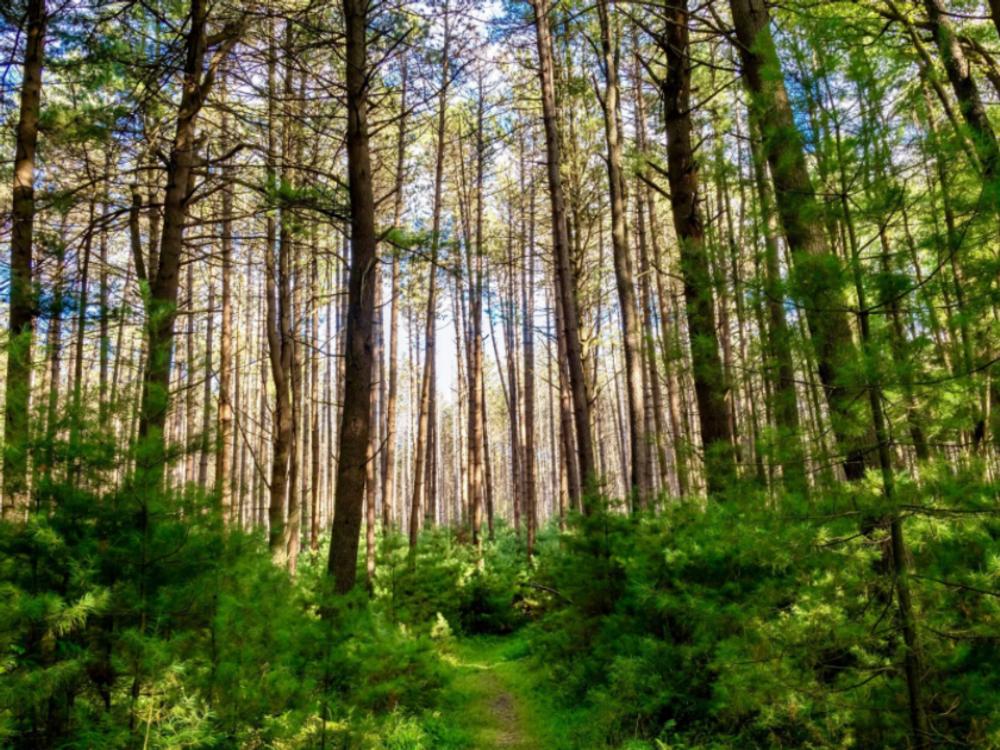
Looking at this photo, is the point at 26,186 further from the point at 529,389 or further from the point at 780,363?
the point at 529,389

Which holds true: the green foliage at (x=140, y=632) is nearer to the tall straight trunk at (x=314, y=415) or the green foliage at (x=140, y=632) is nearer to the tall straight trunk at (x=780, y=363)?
the tall straight trunk at (x=780, y=363)

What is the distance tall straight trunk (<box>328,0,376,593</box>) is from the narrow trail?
225 cm

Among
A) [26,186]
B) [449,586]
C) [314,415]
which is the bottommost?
[449,586]

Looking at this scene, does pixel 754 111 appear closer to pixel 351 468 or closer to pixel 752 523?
pixel 752 523

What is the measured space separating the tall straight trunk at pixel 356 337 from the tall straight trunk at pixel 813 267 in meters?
3.58

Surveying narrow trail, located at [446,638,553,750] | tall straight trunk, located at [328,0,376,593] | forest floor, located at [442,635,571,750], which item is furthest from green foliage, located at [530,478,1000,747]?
tall straight trunk, located at [328,0,376,593]

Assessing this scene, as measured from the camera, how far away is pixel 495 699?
24.5 feet

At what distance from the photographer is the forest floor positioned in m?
5.92

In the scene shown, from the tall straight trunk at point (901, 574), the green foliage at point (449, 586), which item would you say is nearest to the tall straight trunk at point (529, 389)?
the green foliage at point (449, 586)

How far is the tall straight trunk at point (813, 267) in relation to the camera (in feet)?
10.4

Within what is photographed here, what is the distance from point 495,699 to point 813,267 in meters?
6.41

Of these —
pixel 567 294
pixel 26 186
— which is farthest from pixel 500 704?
pixel 26 186

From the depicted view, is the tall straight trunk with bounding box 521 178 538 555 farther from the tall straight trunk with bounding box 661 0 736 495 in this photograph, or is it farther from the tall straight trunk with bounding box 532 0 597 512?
the tall straight trunk with bounding box 661 0 736 495

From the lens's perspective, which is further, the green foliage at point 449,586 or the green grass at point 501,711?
the green foliage at point 449,586
